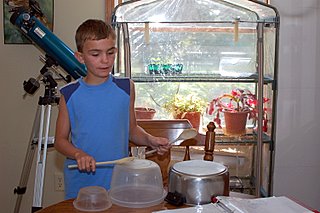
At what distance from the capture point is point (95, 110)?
1569 millimetres

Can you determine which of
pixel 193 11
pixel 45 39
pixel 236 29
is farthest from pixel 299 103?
pixel 45 39

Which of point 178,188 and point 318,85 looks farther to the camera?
point 318,85

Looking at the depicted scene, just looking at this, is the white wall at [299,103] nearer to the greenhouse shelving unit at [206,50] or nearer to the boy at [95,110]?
the greenhouse shelving unit at [206,50]

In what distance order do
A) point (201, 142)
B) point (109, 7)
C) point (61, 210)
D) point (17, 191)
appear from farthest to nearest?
point (109, 7) < point (17, 191) < point (201, 142) < point (61, 210)

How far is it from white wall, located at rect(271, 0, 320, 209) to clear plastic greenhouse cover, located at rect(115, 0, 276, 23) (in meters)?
0.40

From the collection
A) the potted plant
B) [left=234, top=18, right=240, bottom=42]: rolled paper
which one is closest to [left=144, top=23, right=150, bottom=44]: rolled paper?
the potted plant

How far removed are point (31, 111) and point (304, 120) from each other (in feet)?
5.70

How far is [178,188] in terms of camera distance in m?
1.15

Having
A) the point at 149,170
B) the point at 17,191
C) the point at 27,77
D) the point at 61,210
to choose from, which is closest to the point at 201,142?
the point at 149,170

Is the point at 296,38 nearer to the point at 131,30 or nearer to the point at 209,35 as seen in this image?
the point at 209,35

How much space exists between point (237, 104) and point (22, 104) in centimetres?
133

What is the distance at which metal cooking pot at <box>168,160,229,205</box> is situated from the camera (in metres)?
1.12

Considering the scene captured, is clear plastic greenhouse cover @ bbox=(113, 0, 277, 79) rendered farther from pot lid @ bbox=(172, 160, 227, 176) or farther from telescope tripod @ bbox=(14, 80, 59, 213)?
pot lid @ bbox=(172, 160, 227, 176)

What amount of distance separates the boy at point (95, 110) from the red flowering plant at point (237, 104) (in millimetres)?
932
